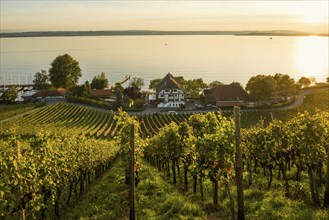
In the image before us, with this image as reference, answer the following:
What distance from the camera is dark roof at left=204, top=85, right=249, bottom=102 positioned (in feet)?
269

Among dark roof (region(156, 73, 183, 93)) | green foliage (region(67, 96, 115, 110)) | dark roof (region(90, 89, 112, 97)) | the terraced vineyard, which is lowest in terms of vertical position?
the terraced vineyard

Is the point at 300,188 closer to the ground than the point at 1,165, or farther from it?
closer to the ground

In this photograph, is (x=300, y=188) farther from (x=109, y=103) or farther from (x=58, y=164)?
(x=109, y=103)

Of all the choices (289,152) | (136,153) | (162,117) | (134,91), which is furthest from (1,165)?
(134,91)

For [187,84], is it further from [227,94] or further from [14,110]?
[14,110]

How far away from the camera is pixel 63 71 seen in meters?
104

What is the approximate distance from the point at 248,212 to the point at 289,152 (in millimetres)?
4541

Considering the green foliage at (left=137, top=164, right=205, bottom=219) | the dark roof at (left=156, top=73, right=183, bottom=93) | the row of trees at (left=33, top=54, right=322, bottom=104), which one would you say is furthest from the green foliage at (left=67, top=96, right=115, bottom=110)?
the green foliage at (left=137, top=164, right=205, bottom=219)

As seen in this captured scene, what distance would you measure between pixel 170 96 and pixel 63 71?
37.5 m

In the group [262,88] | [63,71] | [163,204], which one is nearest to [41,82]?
[63,71]

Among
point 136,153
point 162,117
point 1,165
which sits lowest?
point 162,117

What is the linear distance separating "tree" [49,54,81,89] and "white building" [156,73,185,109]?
3114 centimetres

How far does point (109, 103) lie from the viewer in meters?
84.4

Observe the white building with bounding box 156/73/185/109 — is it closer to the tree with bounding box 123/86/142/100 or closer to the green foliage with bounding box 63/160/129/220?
the tree with bounding box 123/86/142/100
